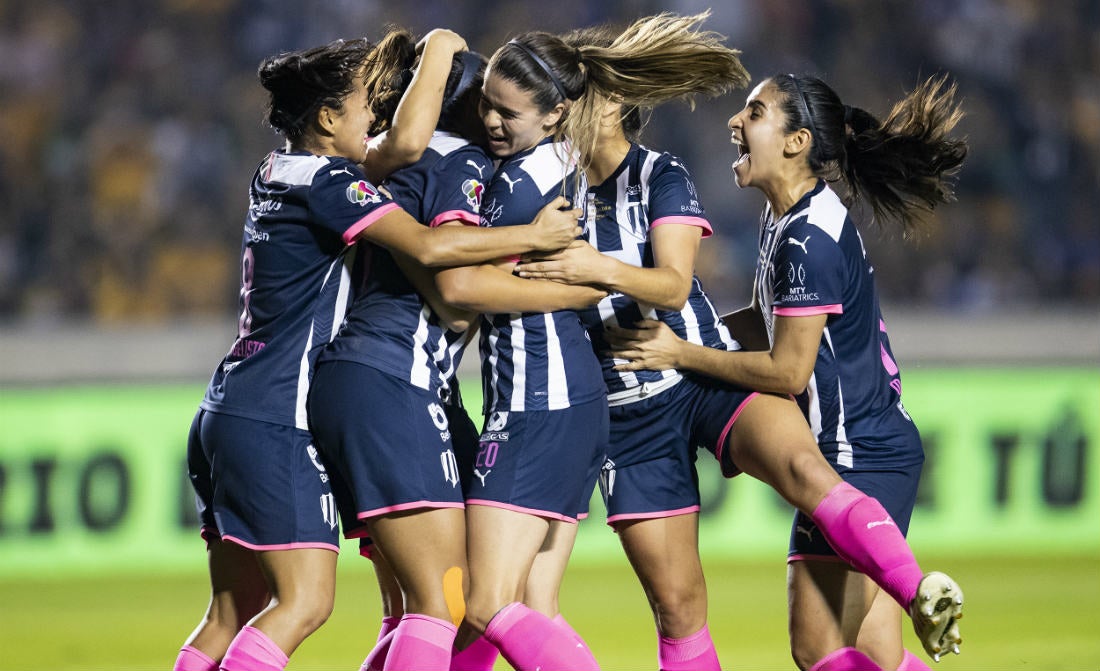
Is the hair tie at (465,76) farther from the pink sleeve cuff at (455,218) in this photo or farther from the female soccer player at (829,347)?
the female soccer player at (829,347)

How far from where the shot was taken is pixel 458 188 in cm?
313

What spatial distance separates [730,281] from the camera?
8.83 meters

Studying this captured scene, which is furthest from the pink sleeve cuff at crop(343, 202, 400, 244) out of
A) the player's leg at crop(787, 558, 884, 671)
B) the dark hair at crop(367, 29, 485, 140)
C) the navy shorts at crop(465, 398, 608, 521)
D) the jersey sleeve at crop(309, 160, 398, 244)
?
the player's leg at crop(787, 558, 884, 671)

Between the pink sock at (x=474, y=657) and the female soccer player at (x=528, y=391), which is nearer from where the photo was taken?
the female soccer player at (x=528, y=391)

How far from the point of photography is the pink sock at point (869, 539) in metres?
3.04

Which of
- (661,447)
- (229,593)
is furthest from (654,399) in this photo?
(229,593)

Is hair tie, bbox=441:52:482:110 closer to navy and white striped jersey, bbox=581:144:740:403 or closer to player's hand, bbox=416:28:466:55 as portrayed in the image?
player's hand, bbox=416:28:466:55

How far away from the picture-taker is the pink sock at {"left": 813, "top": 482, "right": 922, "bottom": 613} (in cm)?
304

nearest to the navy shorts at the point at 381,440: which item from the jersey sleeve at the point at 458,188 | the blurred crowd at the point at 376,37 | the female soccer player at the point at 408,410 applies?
the female soccer player at the point at 408,410

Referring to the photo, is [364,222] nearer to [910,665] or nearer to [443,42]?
[443,42]

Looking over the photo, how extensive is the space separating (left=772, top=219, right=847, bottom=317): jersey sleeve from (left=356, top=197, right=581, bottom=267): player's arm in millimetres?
647

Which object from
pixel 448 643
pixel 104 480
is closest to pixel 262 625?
pixel 448 643

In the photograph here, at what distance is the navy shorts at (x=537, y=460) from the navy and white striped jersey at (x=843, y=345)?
2.23 ft

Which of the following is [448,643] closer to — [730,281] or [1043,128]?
[730,281]
